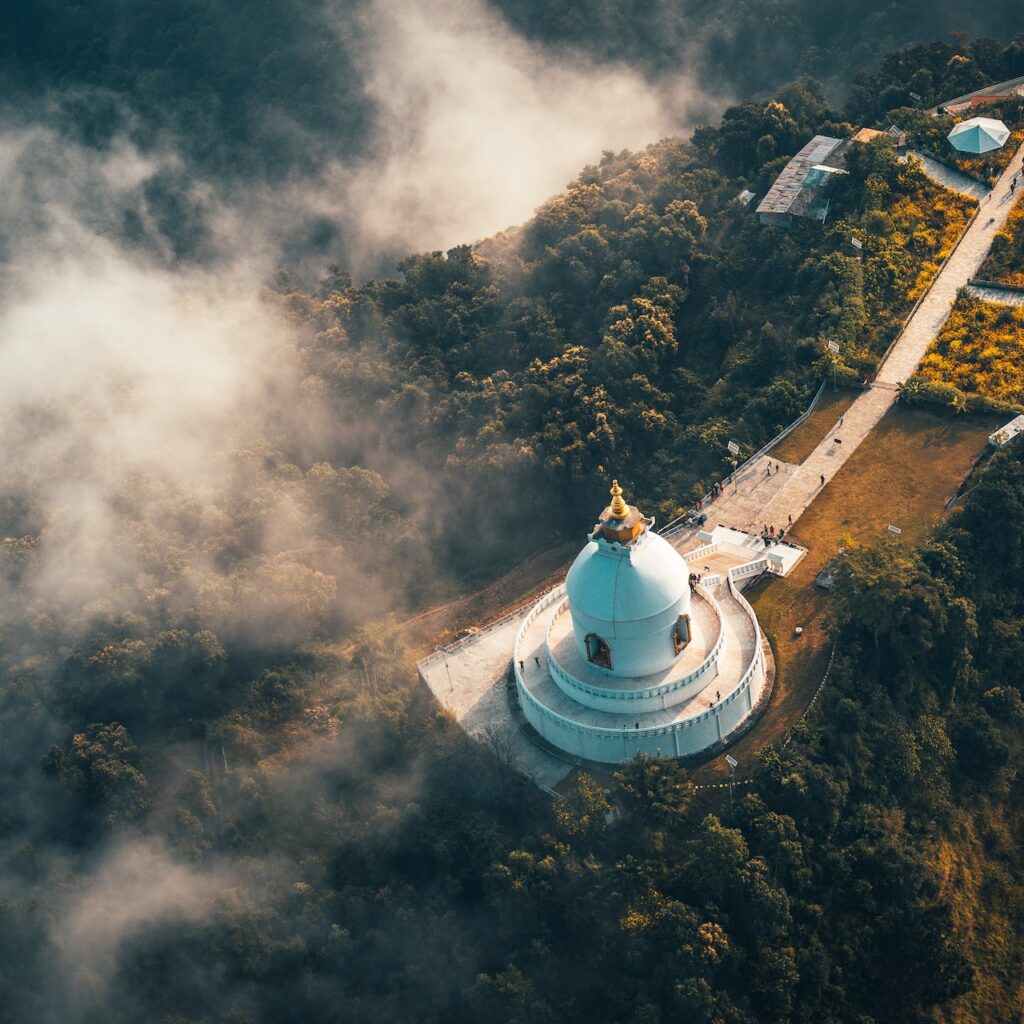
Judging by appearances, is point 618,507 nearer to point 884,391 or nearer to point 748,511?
point 748,511

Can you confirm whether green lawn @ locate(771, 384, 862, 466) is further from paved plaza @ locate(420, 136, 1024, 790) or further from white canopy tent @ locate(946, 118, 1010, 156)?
white canopy tent @ locate(946, 118, 1010, 156)

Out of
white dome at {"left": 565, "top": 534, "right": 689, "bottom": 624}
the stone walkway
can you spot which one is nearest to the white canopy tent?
the stone walkway

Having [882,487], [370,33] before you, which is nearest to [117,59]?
[370,33]

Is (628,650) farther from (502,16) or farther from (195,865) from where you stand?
(502,16)

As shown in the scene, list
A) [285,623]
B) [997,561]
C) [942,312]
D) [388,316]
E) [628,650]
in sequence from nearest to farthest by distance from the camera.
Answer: [628,650] < [997,561] < [285,623] < [942,312] < [388,316]

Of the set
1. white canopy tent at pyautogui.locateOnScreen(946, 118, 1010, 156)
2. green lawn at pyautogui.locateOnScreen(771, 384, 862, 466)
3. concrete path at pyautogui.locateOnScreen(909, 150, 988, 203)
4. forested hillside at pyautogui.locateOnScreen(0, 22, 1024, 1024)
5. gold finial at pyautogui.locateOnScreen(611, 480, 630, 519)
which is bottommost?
forested hillside at pyautogui.locateOnScreen(0, 22, 1024, 1024)

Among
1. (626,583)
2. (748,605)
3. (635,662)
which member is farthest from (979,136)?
(635,662)

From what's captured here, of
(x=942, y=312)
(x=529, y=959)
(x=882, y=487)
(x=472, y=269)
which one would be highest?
(x=942, y=312)
